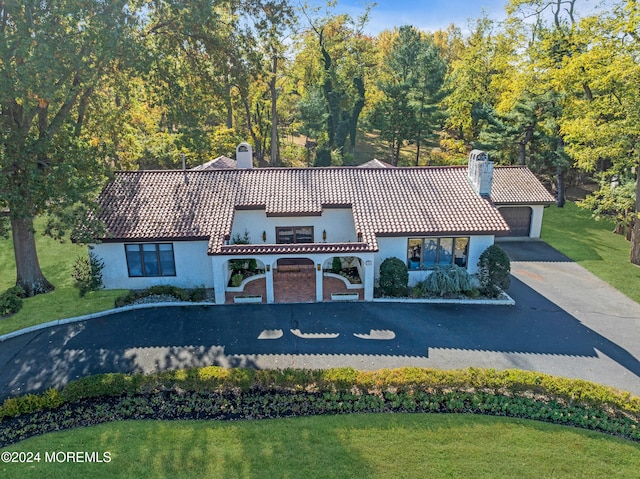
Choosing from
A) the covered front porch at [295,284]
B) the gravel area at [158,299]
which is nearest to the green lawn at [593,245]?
the covered front porch at [295,284]

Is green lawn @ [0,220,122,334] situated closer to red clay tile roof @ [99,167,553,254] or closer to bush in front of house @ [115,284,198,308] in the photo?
bush in front of house @ [115,284,198,308]

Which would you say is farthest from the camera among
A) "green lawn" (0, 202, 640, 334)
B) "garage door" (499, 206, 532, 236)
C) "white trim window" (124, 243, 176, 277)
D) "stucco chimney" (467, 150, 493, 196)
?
"garage door" (499, 206, 532, 236)

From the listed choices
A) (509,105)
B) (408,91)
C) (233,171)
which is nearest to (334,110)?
(408,91)

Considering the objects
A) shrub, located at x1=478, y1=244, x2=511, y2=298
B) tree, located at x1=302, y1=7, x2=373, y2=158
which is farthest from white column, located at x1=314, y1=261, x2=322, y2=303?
tree, located at x1=302, y1=7, x2=373, y2=158

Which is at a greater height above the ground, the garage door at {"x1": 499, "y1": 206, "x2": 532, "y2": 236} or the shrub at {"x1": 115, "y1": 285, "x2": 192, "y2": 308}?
the garage door at {"x1": 499, "y1": 206, "x2": 532, "y2": 236}

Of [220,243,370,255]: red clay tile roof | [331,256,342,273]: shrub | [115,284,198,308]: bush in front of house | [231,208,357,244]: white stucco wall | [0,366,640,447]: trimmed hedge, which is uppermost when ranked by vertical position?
[231,208,357,244]: white stucco wall

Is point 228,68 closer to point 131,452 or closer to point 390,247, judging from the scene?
point 390,247

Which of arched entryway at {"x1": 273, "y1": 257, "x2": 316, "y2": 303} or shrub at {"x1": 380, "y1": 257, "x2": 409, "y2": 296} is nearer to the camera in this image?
shrub at {"x1": 380, "y1": 257, "x2": 409, "y2": 296}

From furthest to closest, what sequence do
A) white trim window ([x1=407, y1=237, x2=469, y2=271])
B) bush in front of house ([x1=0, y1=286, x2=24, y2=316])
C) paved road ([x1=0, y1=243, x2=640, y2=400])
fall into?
white trim window ([x1=407, y1=237, x2=469, y2=271]), bush in front of house ([x1=0, y1=286, x2=24, y2=316]), paved road ([x1=0, y1=243, x2=640, y2=400])
